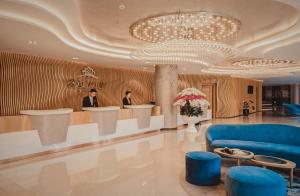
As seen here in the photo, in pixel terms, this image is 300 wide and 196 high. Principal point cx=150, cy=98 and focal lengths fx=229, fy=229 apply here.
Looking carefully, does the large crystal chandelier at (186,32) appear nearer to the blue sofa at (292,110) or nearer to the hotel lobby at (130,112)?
the hotel lobby at (130,112)

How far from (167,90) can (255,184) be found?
7610 millimetres

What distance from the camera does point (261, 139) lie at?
5750 millimetres

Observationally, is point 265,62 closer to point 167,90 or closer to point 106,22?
point 167,90

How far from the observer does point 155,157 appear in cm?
595

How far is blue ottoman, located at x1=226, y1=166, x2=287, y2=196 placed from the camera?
3.10 m

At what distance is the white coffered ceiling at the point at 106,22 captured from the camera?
4.05 metres

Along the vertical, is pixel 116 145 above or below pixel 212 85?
below

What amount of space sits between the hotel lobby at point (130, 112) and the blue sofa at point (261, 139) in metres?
0.02

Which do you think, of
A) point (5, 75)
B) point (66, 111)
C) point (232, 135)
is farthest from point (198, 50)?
point (5, 75)

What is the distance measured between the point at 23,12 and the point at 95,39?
2.84 m

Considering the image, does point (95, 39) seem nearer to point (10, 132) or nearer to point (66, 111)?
point (66, 111)

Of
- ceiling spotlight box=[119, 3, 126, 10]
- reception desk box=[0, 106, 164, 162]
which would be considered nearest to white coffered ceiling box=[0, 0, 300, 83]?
ceiling spotlight box=[119, 3, 126, 10]

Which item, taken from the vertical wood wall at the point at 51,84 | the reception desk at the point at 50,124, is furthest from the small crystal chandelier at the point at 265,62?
the reception desk at the point at 50,124

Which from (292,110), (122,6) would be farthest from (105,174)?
(292,110)
